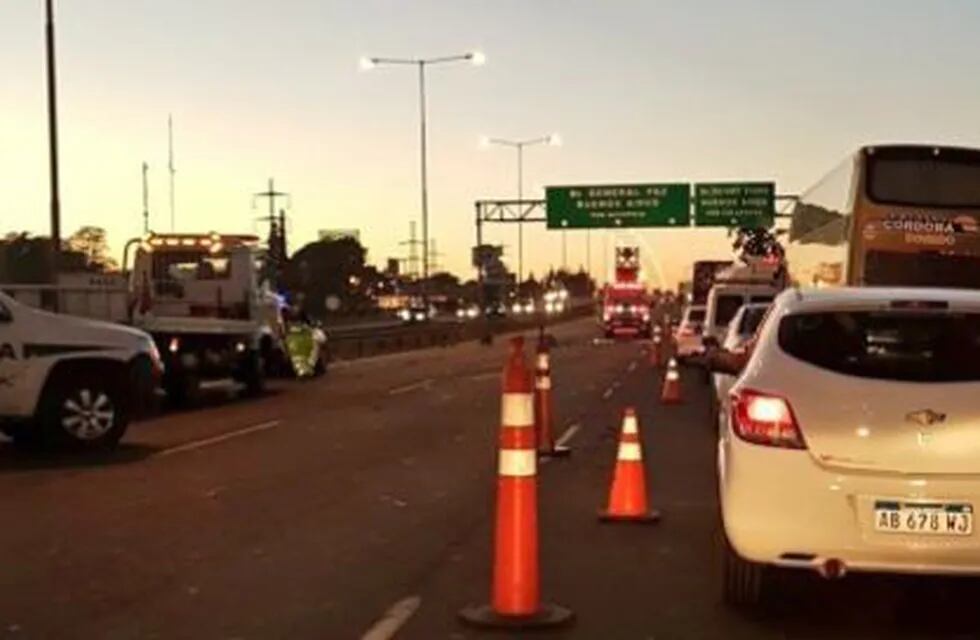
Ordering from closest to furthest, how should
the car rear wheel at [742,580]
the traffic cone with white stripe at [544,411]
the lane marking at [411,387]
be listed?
the car rear wheel at [742,580], the traffic cone with white stripe at [544,411], the lane marking at [411,387]

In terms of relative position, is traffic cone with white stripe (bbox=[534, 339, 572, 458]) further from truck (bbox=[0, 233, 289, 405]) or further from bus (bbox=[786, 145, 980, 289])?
truck (bbox=[0, 233, 289, 405])

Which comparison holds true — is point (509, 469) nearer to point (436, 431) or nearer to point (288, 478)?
point (288, 478)

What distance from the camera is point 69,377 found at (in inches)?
669

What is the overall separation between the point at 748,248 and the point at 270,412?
5224 cm

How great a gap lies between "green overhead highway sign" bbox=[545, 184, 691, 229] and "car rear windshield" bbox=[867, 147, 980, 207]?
4078cm

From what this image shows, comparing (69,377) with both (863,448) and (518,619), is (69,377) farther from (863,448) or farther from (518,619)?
(863,448)

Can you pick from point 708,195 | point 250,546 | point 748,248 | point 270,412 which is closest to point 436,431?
point 270,412

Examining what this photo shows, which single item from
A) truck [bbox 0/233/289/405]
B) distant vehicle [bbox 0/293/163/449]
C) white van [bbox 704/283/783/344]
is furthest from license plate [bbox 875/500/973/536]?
white van [bbox 704/283/783/344]

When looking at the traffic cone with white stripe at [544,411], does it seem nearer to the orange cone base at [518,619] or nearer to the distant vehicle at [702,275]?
the orange cone base at [518,619]

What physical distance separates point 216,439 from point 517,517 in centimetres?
1168

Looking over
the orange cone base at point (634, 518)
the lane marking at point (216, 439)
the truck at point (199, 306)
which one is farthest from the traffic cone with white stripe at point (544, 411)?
the truck at point (199, 306)

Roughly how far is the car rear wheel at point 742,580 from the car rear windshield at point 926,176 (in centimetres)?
1262

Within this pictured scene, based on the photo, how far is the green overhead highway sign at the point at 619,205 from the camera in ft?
202

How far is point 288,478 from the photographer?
1468 cm
